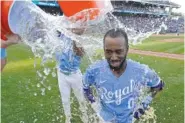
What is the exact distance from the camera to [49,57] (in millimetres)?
5980

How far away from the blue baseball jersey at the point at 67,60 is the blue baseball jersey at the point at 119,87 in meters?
1.97

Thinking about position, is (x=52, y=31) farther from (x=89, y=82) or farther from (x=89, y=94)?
(x=89, y=82)

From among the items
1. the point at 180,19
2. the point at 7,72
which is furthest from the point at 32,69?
the point at 180,19

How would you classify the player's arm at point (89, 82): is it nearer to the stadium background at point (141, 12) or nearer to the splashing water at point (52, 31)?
the splashing water at point (52, 31)

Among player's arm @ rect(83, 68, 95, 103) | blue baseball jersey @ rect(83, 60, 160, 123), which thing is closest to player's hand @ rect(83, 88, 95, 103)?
player's arm @ rect(83, 68, 95, 103)

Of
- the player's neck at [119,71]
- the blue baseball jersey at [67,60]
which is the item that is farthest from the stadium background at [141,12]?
the player's neck at [119,71]

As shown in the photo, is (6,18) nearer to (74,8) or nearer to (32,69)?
(74,8)

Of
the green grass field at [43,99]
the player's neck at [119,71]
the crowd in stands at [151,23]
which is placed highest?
the player's neck at [119,71]

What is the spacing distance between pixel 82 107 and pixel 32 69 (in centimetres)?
846

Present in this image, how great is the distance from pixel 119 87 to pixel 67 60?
2.32m

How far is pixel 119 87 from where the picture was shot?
12.9 feet

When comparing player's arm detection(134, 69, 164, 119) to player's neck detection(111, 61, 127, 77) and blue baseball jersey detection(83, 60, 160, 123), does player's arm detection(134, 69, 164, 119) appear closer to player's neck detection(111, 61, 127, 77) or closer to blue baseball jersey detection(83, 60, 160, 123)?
blue baseball jersey detection(83, 60, 160, 123)

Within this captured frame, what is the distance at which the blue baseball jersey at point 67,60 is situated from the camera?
6047mm

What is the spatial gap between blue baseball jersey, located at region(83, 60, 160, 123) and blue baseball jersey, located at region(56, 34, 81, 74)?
6.46 ft
